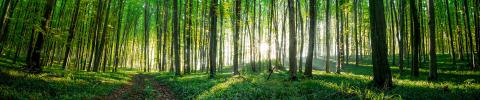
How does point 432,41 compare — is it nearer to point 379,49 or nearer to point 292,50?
point 379,49

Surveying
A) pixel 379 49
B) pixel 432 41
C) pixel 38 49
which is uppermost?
pixel 432 41

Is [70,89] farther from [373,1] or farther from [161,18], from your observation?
[161,18]

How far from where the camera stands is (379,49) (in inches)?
462

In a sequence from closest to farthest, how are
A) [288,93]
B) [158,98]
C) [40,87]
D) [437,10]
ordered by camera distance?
1. [288,93]
2. [40,87]
3. [158,98]
4. [437,10]

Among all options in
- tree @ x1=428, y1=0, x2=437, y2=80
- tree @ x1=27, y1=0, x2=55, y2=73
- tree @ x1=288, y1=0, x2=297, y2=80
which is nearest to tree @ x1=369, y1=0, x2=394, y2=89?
tree @ x1=288, y1=0, x2=297, y2=80

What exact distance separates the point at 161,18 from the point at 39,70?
28.3 m

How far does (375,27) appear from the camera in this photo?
12039mm

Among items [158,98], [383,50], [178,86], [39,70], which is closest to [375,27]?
[383,50]

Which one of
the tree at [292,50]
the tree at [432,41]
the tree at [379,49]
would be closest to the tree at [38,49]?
the tree at [292,50]

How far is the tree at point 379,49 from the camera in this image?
461 inches

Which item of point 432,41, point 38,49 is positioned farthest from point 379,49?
point 38,49

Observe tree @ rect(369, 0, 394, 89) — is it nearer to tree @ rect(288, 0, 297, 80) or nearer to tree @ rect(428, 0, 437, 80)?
tree @ rect(288, 0, 297, 80)

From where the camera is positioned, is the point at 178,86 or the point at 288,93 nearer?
the point at 288,93

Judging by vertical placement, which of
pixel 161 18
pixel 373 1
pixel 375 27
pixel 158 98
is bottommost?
pixel 158 98
